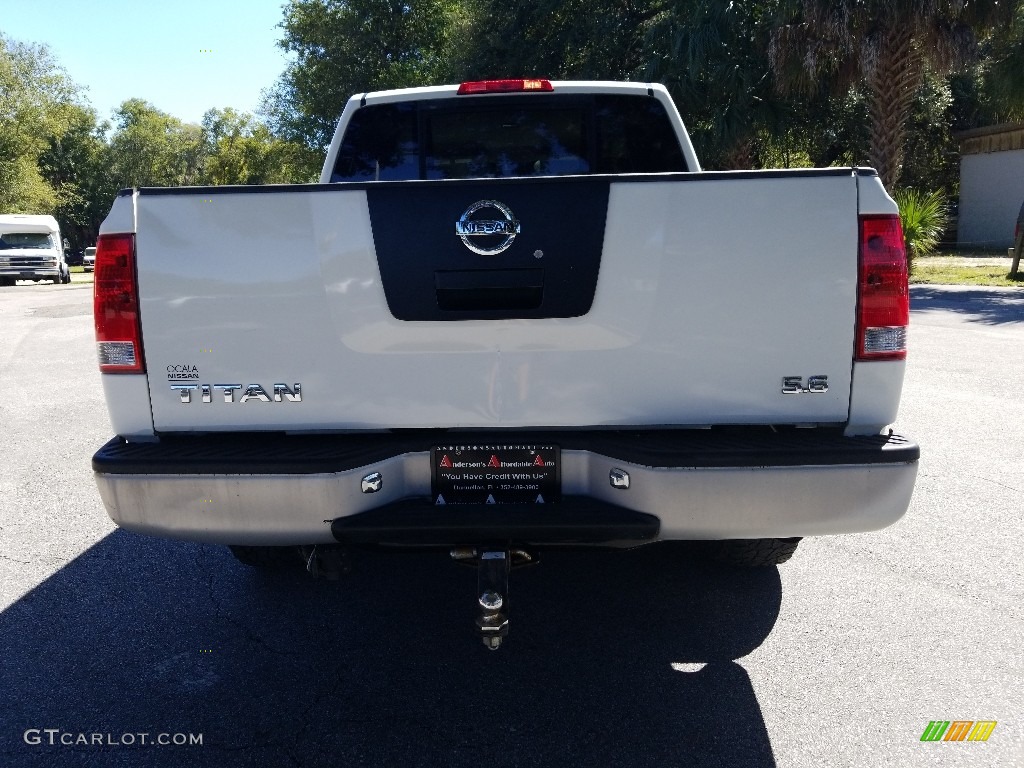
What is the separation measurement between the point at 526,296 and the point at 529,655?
136cm

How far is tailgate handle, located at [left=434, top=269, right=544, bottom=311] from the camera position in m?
2.59

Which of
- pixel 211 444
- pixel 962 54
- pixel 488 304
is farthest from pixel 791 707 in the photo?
pixel 962 54

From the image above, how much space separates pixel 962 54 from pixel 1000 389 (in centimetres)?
1162

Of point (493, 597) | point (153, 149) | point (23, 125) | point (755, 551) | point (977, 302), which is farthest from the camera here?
point (153, 149)

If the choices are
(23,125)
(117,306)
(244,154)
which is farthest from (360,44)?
(117,306)

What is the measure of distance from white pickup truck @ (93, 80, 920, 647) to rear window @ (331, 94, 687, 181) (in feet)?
6.47

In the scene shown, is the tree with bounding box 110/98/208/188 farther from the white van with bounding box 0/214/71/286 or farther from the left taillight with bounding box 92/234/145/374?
the left taillight with bounding box 92/234/145/374

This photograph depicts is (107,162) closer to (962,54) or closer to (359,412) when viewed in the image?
(962,54)

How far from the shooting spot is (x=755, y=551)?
362 centimetres

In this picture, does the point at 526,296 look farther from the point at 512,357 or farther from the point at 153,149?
the point at 153,149

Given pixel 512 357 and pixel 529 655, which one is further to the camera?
pixel 529 655

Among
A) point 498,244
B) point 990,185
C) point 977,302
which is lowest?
point 977,302

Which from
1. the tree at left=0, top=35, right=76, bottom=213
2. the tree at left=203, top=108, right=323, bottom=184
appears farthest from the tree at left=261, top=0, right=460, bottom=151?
the tree at left=0, top=35, right=76, bottom=213

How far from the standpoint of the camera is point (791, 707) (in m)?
2.74
